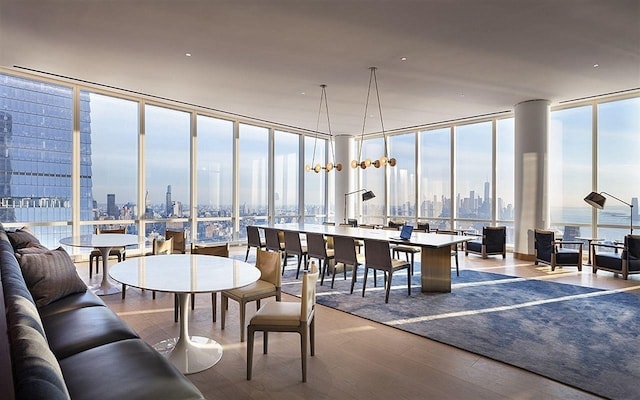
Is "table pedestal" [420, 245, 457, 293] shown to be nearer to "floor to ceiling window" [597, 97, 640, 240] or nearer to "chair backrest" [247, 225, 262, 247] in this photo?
"chair backrest" [247, 225, 262, 247]

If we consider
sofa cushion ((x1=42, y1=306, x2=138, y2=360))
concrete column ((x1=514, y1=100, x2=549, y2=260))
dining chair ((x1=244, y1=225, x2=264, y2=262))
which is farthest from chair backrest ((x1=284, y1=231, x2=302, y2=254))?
concrete column ((x1=514, y1=100, x2=549, y2=260))

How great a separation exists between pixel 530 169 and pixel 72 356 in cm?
773

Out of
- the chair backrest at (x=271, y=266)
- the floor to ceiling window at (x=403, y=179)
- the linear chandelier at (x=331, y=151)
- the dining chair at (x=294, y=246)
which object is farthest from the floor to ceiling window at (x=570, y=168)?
the chair backrest at (x=271, y=266)

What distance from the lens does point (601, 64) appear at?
517 centimetres

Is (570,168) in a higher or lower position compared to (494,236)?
higher

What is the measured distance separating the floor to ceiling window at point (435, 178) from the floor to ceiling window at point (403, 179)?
0.88 ft

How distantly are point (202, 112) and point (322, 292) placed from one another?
542cm

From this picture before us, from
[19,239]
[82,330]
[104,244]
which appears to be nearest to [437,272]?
[82,330]

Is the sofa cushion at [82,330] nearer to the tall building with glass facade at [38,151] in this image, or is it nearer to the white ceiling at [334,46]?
the white ceiling at [334,46]

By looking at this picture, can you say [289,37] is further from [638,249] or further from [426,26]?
[638,249]

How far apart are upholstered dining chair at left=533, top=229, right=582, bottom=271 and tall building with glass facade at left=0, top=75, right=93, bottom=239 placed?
8.34m

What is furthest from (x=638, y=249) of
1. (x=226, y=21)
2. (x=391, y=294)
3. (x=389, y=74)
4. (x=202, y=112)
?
(x=202, y=112)

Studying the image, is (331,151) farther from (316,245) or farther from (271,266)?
(271,266)

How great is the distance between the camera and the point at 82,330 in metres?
2.27
